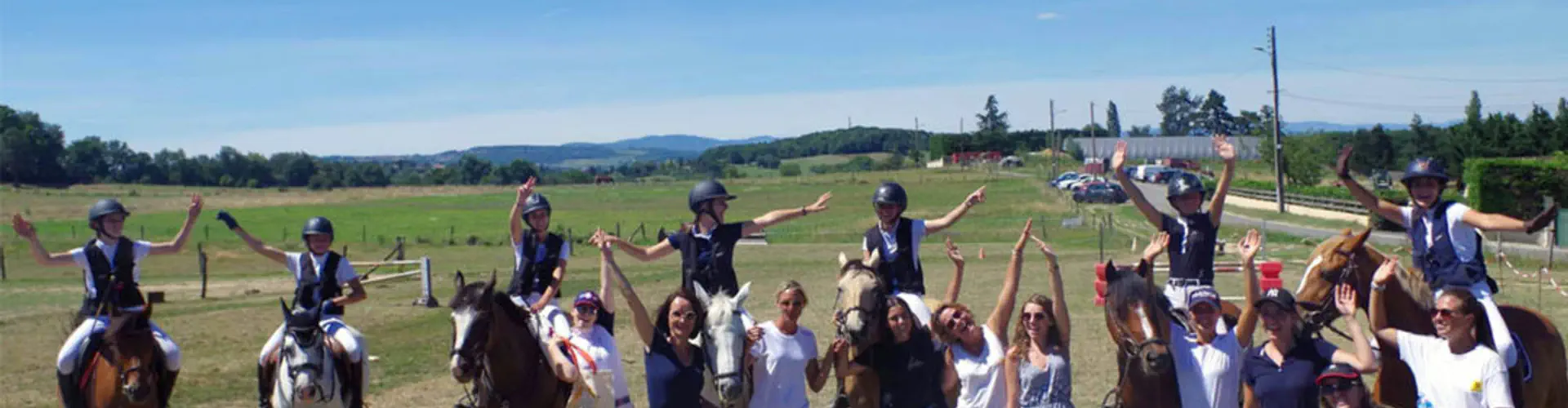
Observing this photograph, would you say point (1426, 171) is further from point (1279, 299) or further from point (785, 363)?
point (785, 363)

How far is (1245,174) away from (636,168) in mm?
88685

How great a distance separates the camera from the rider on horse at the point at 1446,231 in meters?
7.32

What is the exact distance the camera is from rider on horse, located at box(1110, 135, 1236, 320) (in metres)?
7.71

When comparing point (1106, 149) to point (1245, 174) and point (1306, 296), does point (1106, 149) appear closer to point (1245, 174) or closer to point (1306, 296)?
point (1245, 174)

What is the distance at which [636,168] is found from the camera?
150125 millimetres

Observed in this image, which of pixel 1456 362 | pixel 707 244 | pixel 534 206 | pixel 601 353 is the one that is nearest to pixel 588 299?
pixel 601 353

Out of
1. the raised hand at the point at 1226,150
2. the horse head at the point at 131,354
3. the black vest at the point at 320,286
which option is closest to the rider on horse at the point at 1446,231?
the raised hand at the point at 1226,150

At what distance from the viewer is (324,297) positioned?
8.66 meters

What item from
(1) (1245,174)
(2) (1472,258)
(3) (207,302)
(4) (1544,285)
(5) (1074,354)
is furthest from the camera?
(1) (1245,174)

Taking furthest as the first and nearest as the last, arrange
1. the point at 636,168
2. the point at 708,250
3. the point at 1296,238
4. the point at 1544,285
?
the point at 636,168 < the point at 1296,238 < the point at 1544,285 < the point at 708,250

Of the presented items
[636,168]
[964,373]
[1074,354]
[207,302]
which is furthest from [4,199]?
Answer: [636,168]

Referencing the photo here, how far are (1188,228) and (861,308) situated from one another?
2.43m

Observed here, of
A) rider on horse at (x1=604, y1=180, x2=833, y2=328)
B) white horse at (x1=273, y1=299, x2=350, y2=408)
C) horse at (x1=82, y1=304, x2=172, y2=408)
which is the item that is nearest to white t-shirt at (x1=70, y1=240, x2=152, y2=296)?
horse at (x1=82, y1=304, x2=172, y2=408)

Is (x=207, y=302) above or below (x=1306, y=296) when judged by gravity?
below
